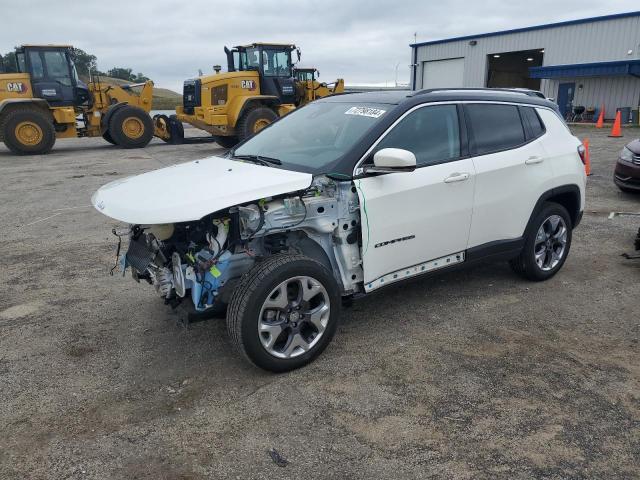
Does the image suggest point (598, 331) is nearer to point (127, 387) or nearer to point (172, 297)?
point (172, 297)

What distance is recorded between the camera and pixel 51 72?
16141 mm

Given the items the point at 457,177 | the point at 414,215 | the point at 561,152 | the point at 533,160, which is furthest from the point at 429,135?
the point at 561,152

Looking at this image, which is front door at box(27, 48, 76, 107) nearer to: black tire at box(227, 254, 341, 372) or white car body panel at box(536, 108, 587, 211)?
white car body panel at box(536, 108, 587, 211)

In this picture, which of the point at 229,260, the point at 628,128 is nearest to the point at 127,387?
the point at 229,260

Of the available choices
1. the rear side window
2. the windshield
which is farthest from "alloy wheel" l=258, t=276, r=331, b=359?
the rear side window

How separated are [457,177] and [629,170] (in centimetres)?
562

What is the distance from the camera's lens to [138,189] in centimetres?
343

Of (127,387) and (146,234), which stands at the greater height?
(146,234)

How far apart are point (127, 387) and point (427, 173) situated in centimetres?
250

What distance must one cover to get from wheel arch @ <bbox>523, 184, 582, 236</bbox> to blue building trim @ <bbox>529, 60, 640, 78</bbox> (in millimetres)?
23318

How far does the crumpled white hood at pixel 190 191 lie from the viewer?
2.94 m

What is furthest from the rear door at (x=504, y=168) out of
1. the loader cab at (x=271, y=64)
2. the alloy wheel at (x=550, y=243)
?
the loader cab at (x=271, y=64)

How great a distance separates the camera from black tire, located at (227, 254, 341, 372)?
10.1 ft

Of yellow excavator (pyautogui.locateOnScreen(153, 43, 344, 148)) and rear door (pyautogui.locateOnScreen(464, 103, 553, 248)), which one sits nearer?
rear door (pyautogui.locateOnScreen(464, 103, 553, 248))
